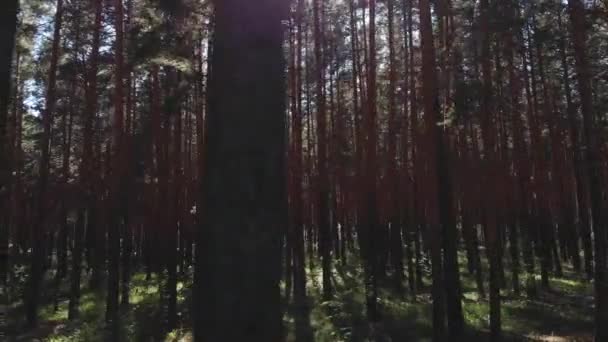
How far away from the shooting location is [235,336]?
1.63 metres

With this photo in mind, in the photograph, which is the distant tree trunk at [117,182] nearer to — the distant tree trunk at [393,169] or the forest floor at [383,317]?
the forest floor at [383,317]

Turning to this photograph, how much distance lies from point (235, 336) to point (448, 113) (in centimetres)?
1020

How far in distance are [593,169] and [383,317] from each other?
6.64m

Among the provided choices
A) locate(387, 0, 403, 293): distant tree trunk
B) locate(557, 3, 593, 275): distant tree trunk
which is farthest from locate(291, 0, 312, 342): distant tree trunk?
locate(557, 3, 593, 275): distant tree trunk

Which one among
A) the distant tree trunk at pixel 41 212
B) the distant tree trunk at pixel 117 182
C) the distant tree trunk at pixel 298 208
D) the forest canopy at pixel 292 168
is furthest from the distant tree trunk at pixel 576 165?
the distant tree trunk at pixel 41 212

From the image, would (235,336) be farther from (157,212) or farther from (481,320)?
(157,212)

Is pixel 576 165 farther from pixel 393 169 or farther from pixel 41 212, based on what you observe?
pixel 41 212

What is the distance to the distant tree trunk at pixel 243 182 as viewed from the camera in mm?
1648

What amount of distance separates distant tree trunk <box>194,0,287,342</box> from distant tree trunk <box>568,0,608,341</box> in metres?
9.81

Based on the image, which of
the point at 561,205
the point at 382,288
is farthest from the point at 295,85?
the point at 561,205

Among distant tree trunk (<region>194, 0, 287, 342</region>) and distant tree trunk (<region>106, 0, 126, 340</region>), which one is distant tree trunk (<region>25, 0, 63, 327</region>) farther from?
distant tree trunk (<region>194, 0, 287, 342</region>)

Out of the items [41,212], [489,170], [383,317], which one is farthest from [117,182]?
[489,170]

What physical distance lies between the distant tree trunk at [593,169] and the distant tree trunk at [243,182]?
9.81 metres

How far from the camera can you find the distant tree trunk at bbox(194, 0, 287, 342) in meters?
1.65
